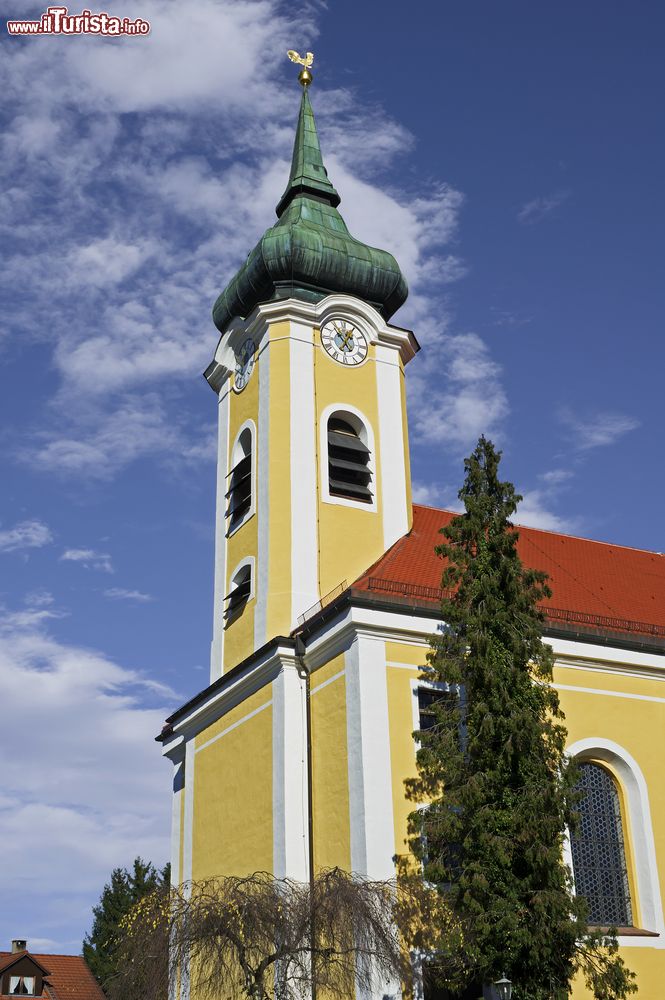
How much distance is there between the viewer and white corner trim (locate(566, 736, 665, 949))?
19656mm

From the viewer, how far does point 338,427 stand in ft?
82.4

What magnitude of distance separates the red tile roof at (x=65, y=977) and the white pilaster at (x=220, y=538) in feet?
75.0

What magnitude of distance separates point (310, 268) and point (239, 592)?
7.06 metres

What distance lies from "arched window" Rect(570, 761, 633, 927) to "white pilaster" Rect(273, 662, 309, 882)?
4441 mm

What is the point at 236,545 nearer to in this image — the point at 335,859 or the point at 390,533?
the point at 390,533

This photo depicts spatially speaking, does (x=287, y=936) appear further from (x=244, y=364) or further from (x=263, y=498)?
(x=244, y=364)

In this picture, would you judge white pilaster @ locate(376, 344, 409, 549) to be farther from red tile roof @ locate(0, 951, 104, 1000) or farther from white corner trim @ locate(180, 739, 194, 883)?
red tile roof @ locate(0, 951, 104, 1000)

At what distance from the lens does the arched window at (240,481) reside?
24.9 metres

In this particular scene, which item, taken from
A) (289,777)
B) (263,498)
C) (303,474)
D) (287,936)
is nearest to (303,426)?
(303,474)

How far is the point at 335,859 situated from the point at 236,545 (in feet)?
26.1

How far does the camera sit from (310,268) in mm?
25625

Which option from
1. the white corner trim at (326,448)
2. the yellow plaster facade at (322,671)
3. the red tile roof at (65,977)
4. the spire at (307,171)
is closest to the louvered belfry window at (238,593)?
the yellow plaster facade at (322,671)

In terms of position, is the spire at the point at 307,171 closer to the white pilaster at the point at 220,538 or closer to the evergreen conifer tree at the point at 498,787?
the white pilaster at the point at 220,538

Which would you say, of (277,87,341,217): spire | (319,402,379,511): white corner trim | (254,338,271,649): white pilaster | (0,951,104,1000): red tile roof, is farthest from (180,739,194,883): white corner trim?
(0,951,104,1000): red tile roof
